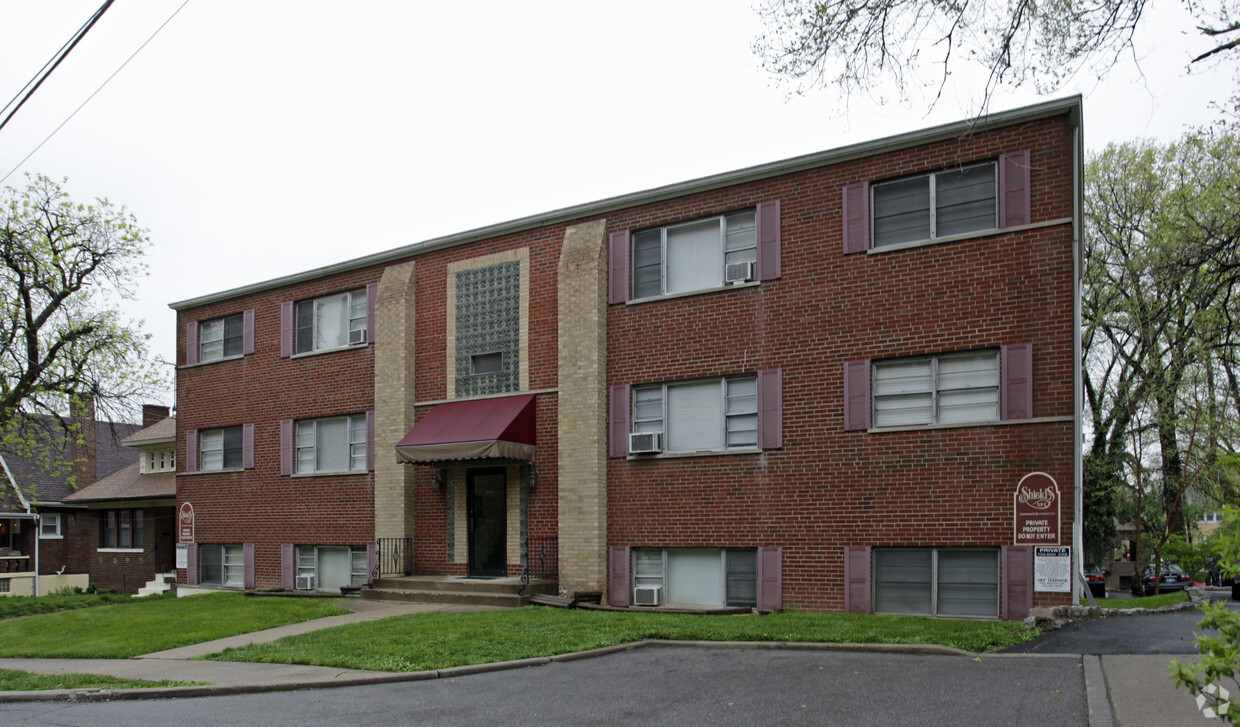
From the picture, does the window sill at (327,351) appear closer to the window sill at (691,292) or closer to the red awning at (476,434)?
the red awning at (476,434)

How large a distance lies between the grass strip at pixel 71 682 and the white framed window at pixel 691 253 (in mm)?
9922

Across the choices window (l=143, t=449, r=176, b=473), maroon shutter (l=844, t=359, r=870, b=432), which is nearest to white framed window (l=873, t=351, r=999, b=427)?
maroon shutter (l=844, t=359, r=870, b=432)

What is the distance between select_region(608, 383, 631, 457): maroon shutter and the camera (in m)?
17.6

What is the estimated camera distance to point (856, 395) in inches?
603

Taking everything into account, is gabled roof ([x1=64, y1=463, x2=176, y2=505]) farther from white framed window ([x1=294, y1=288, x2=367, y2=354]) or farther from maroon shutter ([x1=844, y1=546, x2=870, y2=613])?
maroon shutter ([x1=844, y1=546, x2=870, y2=613])

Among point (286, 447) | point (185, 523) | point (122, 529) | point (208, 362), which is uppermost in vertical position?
point (208, 362)

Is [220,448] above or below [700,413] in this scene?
below

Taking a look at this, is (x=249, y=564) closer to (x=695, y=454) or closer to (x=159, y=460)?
(x=695, y=454)

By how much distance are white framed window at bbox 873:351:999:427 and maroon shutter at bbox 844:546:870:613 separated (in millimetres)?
2004

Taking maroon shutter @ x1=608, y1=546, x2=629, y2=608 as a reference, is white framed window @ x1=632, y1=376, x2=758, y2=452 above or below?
above

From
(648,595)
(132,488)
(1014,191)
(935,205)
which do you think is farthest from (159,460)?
(1014,191)

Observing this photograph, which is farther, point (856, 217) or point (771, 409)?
point (771, 409)

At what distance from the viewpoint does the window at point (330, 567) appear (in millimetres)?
21403

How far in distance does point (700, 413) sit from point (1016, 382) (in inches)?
206
